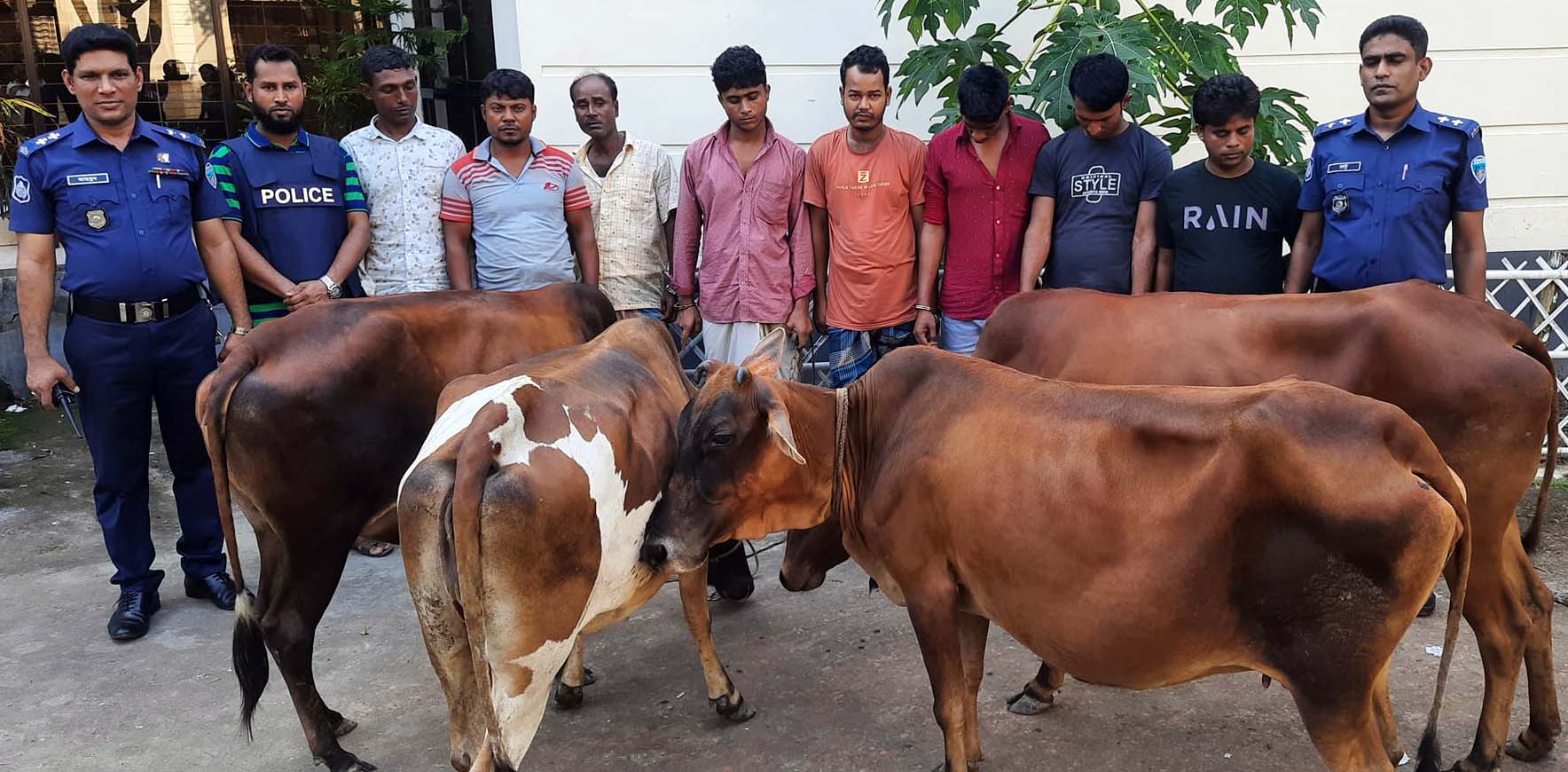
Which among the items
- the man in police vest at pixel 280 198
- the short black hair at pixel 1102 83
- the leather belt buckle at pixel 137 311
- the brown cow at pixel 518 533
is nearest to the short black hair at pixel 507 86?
the man in police vest at pixel 280 198

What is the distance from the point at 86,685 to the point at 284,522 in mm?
1344

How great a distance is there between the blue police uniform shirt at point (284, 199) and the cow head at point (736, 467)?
248 centimetres

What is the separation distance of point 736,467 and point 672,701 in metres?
1.28

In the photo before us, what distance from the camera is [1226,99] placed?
471cm

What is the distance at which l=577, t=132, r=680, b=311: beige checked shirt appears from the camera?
5.85 m

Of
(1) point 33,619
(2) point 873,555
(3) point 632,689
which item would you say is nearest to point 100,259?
(1) point 33,619

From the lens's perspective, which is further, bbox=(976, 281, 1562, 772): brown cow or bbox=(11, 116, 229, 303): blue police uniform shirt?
bbox=(11, 116, 229, 303): blue police uniform shirt

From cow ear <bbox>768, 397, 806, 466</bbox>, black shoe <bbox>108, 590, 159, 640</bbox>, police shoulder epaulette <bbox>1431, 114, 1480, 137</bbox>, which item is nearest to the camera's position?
cow ear <bbox>768, 397, 806, 466</bbox>

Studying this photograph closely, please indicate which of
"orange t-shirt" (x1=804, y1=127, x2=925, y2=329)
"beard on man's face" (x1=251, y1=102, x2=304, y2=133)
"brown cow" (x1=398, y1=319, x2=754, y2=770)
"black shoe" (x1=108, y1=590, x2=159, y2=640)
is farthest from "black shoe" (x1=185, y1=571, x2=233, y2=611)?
"orange t-shirt" (x1=804, y1=127, x2=925, y2=329)

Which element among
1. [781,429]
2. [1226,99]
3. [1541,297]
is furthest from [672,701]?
[1541,297]

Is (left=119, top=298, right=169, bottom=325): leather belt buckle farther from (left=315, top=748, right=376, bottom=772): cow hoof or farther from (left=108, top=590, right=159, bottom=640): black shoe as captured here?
(left=315, top=748, right=376, bottom=772): cow hoof

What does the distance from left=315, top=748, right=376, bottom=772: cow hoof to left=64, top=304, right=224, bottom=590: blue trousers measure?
5.98 ft

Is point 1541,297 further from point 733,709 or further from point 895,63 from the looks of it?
point 733,709

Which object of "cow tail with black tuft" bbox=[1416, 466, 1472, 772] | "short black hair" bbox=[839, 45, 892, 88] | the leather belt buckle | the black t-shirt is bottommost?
"cow tail with black tuft" bbox=[1416, 466, 1472, 772]
